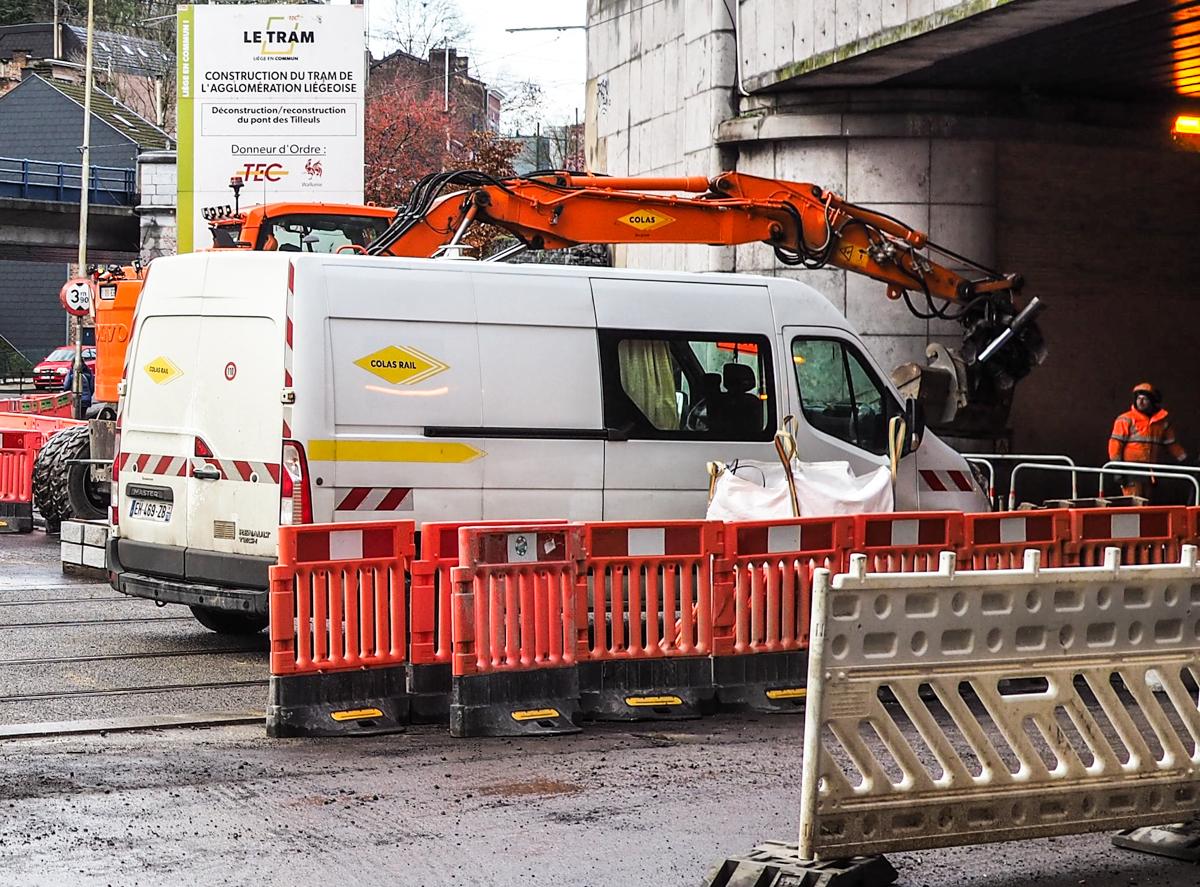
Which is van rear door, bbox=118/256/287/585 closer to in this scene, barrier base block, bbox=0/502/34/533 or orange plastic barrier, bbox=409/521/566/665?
orange plastic barrier, bbox=409/521/566/665

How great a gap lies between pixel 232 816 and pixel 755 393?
5976mm

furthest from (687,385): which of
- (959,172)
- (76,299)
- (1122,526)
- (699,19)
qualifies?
(76,299)

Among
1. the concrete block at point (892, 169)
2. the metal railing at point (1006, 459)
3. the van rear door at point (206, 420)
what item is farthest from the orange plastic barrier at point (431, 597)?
the concrete block at point (892, 169)

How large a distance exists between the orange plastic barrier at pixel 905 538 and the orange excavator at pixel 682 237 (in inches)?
145

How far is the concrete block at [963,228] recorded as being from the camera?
20.7m

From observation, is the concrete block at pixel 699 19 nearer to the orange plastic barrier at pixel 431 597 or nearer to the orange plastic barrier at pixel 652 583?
the orange plastic barrier at pixel 652 583

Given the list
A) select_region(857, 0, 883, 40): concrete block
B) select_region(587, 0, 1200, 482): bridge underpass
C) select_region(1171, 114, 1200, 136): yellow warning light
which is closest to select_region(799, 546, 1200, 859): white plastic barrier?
select_region(857, 0, 883, 40): concrete block

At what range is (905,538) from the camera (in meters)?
10.9

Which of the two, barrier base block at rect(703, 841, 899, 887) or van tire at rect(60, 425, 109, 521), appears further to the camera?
van tire at rect(60, 425, 109, 521)

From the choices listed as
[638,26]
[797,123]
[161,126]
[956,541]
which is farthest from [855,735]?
[161,126]

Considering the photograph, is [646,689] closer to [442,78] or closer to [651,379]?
[651,379]

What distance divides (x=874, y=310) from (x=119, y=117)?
59849 millimetres

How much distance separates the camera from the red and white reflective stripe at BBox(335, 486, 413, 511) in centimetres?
1067

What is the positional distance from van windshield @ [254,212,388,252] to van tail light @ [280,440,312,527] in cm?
928
